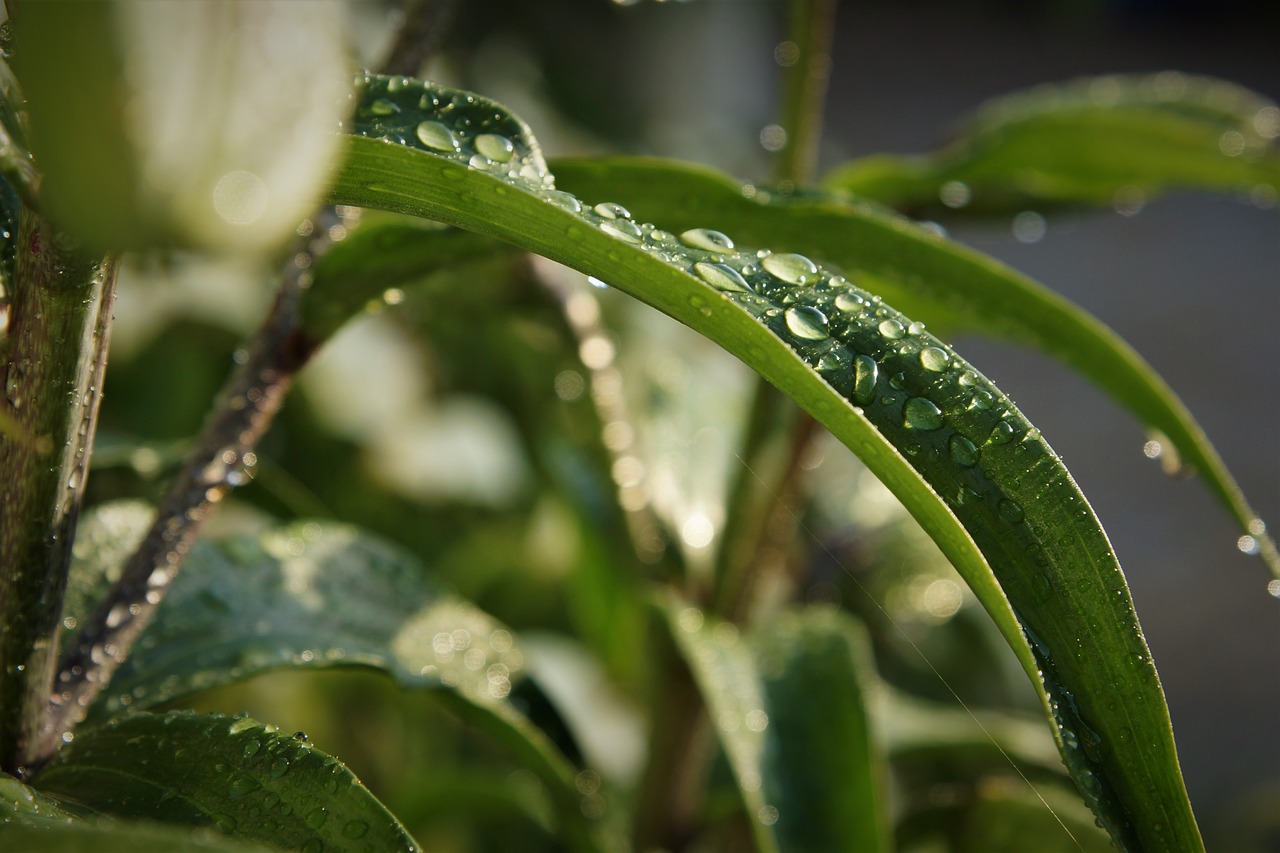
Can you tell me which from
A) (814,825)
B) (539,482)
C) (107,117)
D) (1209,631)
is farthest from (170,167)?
(1209,631)

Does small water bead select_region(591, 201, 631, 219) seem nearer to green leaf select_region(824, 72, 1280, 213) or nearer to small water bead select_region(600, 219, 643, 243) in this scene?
small water bead select_region(600, 219, 643, 243)

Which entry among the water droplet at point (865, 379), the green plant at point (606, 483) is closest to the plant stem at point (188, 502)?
the green plant at point (606, 483)

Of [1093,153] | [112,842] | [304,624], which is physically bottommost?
[112,842]

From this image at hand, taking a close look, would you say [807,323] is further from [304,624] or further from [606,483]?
[606,483]

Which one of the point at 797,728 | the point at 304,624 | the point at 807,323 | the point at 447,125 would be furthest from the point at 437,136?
the point at 797,728

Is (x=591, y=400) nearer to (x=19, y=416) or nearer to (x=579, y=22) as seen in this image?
(x=19, y=416)
